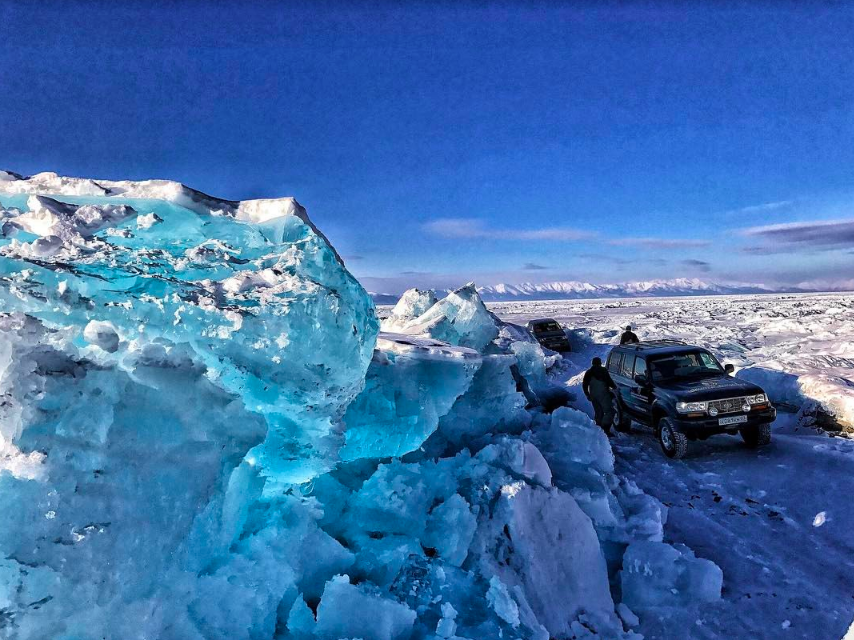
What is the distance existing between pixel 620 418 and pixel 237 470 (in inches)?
354

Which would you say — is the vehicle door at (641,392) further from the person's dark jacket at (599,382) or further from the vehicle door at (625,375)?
the person's dark jacket at (599,382)

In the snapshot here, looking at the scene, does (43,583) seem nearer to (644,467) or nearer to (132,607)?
(132,607)

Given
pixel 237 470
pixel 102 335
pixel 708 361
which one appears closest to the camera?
pixel 102 335

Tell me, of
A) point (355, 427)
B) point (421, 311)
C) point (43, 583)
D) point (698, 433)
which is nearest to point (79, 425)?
point (43, 583)

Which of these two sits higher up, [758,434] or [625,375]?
[625,375]

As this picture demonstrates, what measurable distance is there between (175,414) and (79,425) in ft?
1.71

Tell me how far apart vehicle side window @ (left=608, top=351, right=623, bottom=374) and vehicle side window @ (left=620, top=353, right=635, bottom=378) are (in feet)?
0.55

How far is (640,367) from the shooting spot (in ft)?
33.0

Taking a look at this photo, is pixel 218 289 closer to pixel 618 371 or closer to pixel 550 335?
pixel 618 371

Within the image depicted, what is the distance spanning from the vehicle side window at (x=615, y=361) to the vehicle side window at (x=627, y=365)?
0.17 m

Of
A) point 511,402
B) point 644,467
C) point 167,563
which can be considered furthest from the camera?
point 644,467

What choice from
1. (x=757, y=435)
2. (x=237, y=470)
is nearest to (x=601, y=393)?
(x=757, y=435)

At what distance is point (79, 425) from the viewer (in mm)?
2982

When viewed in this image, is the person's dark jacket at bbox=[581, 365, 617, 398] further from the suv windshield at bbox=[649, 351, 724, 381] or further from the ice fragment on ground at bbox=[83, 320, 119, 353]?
the ice fragment on ground at bbox=[83, 320, 119, 353]
